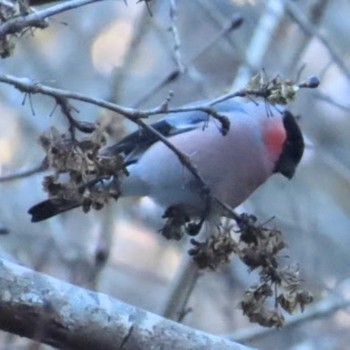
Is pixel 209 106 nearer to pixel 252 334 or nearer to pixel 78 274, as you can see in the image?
pixel 78 274

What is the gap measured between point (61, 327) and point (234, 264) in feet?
9.19

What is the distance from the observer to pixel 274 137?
3107 mm

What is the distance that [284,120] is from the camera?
3139 millimetres

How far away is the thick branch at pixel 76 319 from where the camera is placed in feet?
5.98

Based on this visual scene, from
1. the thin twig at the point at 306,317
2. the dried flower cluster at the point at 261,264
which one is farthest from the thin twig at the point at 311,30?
the dried flower cluster at the point at 261,264

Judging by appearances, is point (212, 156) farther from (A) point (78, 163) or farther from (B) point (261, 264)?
(A) point (78, 163)

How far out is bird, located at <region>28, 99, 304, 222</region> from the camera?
2.78 metres

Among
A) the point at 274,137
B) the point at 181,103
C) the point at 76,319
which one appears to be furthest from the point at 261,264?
the point at 181,103

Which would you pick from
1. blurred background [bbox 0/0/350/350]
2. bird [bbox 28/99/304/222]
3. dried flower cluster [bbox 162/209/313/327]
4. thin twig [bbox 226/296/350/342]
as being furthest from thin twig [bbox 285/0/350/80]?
dried flower cluster [bbox 162/209/313/327]

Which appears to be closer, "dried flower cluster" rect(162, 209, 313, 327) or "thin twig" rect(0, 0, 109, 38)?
"thin twig" rect(0, 0, 109, 38)

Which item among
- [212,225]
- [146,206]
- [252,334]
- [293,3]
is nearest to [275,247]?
[212,225]

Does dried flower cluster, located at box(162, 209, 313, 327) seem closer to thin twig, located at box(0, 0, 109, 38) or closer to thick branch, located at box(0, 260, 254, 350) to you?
thick branch, located at box(0, 260, 254, 350)

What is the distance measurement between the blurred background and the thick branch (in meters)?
0.86

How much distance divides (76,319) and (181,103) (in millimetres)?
3458
